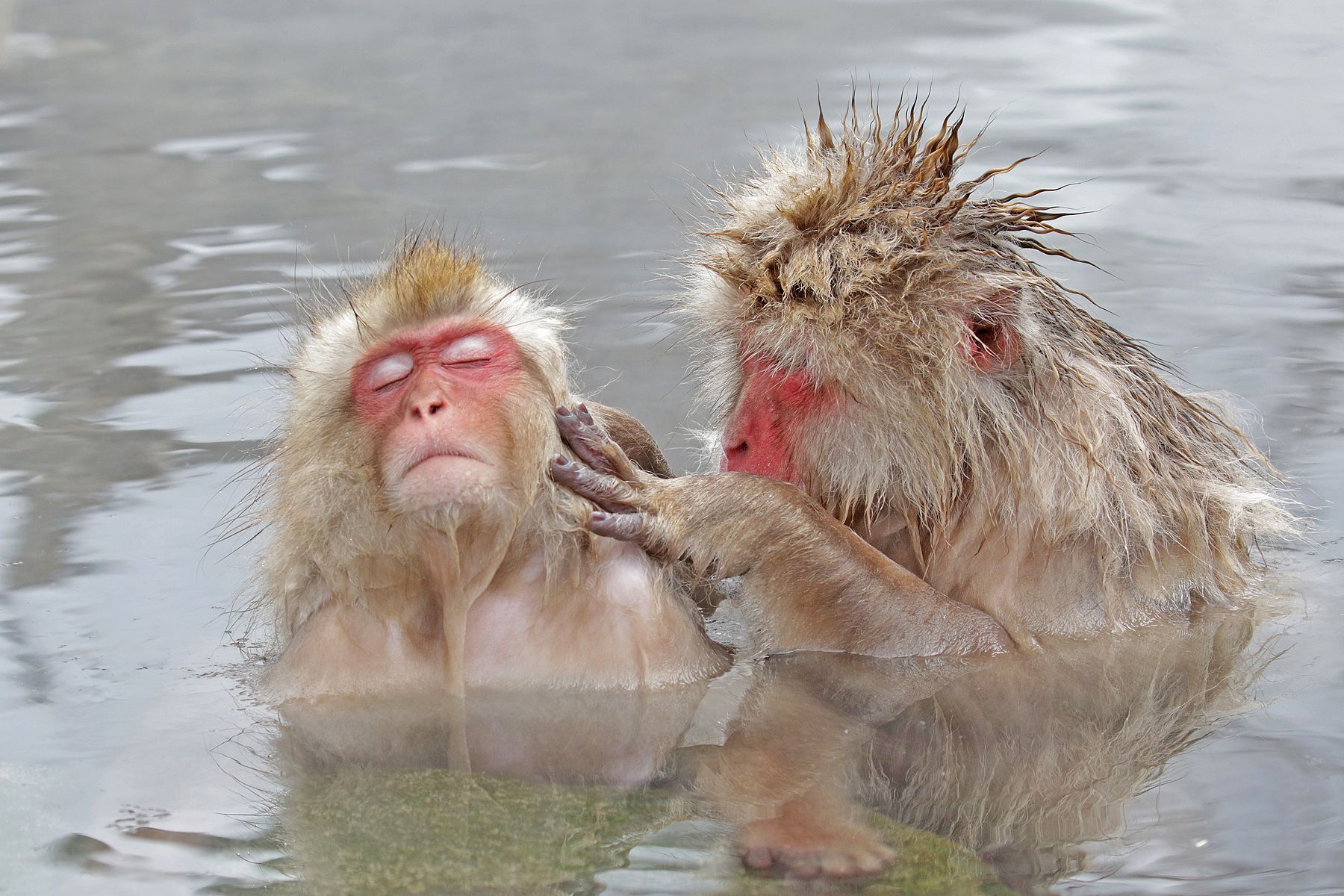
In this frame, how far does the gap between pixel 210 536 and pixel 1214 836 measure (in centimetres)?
328

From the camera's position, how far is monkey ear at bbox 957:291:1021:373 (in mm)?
4305

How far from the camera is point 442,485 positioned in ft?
12.2

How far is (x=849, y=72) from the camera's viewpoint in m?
9.77

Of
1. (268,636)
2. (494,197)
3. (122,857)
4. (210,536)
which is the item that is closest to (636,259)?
(494,197)

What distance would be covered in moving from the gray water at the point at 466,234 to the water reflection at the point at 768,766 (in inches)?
5.3

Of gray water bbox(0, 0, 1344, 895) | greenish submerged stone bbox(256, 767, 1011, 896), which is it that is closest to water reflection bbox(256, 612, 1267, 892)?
greenish submerged stone bbox(256, 767, 1011, 896)

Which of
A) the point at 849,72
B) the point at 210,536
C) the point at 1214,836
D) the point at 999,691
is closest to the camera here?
the point at 1214,836

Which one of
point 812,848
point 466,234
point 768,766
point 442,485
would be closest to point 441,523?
point 442,485

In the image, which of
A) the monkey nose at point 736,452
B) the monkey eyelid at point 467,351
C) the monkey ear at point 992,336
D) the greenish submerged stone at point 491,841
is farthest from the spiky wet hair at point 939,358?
the greenish submerged stone at point 491,841

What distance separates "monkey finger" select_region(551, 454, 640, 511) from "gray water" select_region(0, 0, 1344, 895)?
95cm

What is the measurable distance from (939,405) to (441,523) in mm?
1293

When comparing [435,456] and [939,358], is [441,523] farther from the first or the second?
[939,358]

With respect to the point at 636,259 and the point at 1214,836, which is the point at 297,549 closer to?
the point at 1214,836

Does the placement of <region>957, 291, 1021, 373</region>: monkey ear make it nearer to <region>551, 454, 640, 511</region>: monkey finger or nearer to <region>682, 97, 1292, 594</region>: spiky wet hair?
<region>682, 97, 1292, 594</region>: spiky wet hair
